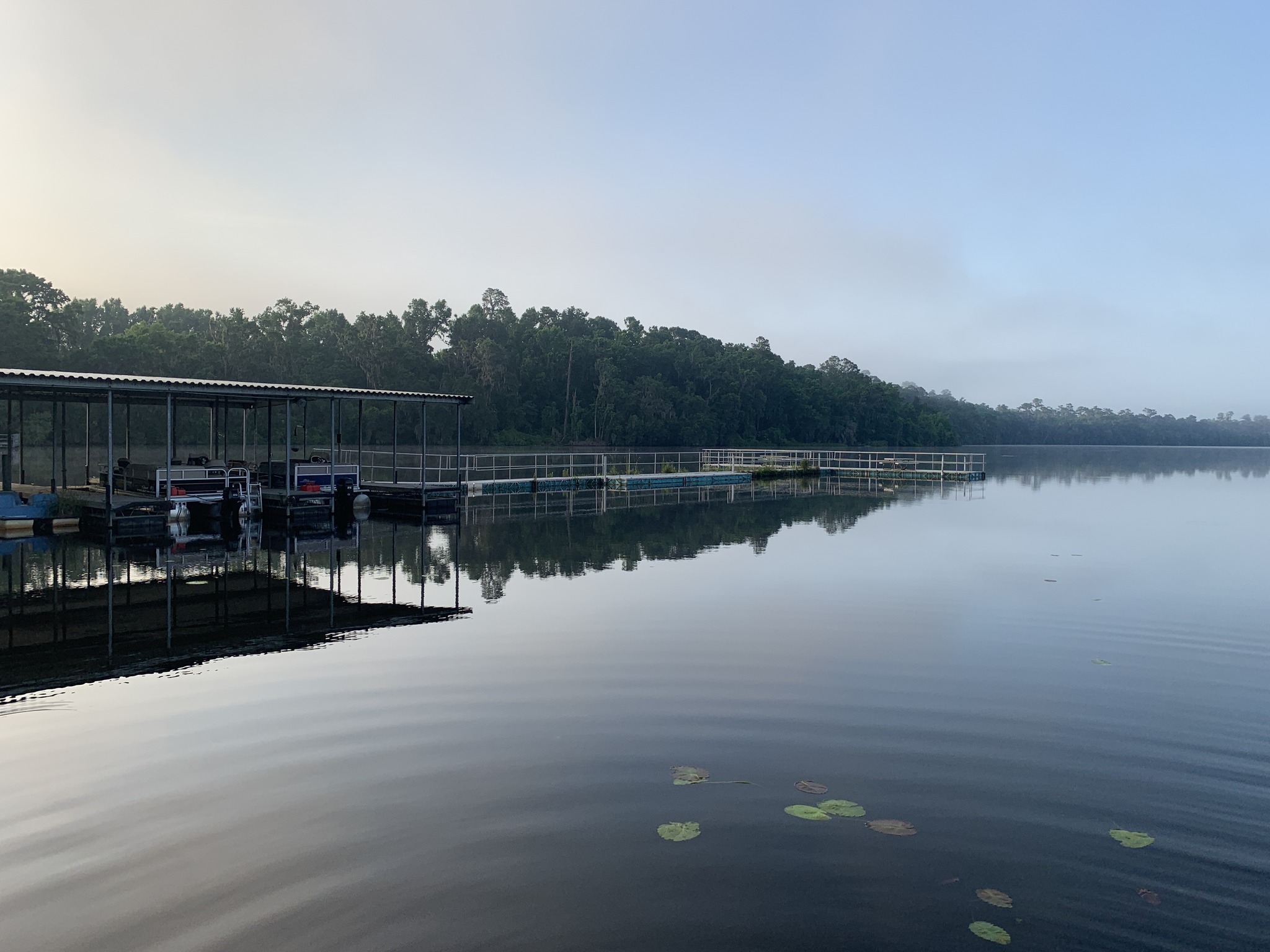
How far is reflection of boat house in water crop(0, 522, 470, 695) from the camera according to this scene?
9.20 m

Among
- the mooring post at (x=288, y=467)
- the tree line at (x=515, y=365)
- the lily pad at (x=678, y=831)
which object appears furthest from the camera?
the tree line at (x=515, y=365)

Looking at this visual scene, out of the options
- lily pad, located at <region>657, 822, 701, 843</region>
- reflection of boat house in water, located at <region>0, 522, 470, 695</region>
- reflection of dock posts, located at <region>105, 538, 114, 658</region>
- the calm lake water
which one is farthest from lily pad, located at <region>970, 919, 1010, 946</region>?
reflection of dock posts, located at <region>105, 538, 114, 658</region>

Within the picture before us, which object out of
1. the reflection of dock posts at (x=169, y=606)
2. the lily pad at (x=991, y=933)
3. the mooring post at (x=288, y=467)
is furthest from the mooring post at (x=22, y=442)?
the lily pad at (x=991, y=933)

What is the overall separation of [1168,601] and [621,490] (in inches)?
930

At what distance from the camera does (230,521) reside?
21.2m

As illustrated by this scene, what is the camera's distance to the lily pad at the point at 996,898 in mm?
4441

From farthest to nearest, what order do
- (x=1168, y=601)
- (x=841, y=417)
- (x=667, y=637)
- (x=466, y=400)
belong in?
(x=841, y=417), (x=466, y=400), (x=1168, y=601), (x=667, y=637)

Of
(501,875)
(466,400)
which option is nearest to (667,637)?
(501,875)

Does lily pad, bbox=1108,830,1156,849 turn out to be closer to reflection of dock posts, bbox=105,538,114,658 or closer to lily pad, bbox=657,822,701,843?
lily pad, bbox=657,822,701,843

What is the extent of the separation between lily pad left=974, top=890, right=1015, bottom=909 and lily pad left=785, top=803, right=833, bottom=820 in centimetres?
103

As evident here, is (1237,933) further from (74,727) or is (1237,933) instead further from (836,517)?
(836,517)

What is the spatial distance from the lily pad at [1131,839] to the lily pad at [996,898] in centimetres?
111

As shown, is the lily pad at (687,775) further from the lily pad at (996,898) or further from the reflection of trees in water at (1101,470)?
the reflection of trees in water at (1101,470)

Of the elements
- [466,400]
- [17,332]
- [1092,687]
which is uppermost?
[17,332]
